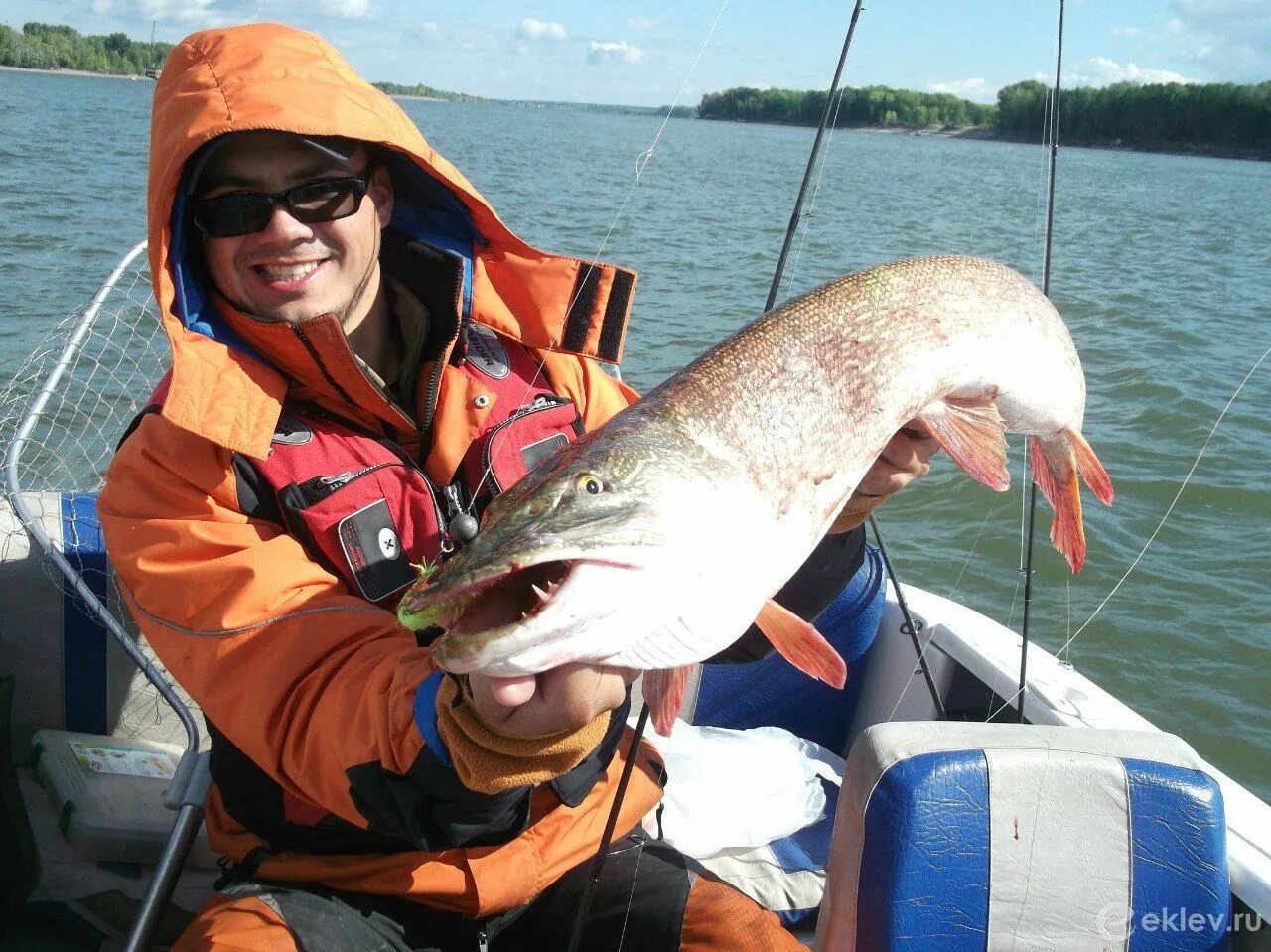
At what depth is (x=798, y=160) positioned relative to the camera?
34.1m

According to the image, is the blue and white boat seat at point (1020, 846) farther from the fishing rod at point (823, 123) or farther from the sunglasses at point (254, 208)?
the sunglasses at point (254, 208)

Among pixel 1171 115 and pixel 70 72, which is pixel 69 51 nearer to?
pixel 70 72

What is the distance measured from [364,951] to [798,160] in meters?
34.5

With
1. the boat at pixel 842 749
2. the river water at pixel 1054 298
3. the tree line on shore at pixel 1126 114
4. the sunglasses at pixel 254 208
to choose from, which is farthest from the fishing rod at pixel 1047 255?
the tree line on shore at pixel 1126 114

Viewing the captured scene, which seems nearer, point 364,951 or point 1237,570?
point 364,951

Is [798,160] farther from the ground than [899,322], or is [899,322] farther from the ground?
[798,160]

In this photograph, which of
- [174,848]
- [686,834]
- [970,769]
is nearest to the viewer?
[970,769]

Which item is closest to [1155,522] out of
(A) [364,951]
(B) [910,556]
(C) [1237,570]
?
(C) [1237,570]

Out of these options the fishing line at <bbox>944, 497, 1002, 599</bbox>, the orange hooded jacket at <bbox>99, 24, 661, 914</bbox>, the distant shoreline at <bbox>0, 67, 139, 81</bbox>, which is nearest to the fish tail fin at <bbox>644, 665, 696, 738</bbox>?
the orange hooded jacket at <bbox>99, 24, 661, 914</bbox>

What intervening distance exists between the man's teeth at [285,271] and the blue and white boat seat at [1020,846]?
1.62 m

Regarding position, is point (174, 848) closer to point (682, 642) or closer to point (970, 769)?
point (682, 642)

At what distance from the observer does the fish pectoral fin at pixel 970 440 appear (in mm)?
2068

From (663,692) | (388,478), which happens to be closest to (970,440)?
(663,692)

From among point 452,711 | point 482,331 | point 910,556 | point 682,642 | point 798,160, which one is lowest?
point 910,556
